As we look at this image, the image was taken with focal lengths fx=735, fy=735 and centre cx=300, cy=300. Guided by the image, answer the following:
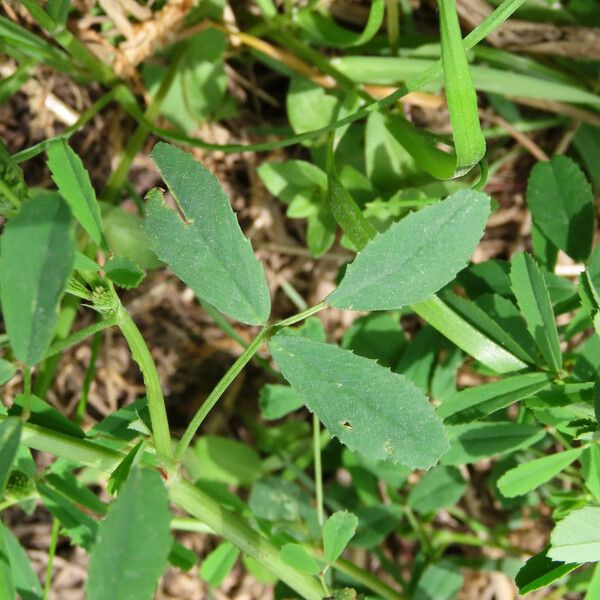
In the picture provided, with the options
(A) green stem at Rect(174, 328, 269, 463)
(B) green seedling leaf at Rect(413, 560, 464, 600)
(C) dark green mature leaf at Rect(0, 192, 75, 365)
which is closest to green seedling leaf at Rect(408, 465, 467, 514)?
(B) green seedling leaf at Rect(413, 560, 464, 600)

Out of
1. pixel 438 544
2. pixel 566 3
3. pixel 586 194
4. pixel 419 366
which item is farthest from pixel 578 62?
pixel 438 544

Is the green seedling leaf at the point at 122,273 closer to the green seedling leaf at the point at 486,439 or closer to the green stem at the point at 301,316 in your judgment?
the green stem at the point at 301,316

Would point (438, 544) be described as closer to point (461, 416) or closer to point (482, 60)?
point (461, 416)

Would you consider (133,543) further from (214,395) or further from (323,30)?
(323,30)

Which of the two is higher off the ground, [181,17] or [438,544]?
[181,17]

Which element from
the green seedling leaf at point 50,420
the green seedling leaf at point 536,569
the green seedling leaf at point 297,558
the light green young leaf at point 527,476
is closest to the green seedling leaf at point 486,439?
the light green young leaf at point 527,476

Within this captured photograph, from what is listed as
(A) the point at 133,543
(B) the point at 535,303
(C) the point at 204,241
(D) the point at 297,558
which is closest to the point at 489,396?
(B) the point at 535,303
